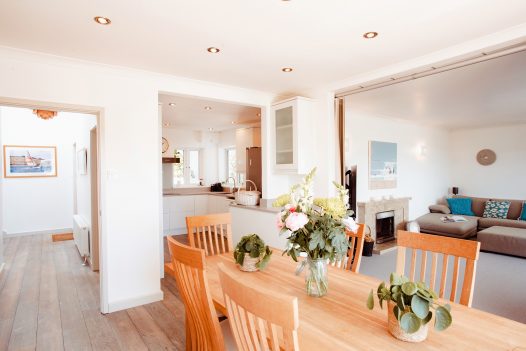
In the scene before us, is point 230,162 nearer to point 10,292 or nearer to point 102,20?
point 10,292

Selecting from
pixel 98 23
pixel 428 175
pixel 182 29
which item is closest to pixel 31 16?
pixel 98 23

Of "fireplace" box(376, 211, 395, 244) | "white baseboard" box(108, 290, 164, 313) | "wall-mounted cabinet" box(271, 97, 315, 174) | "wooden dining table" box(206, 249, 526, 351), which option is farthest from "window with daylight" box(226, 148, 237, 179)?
"wooden dining table" box(206, 249, 526, 351)

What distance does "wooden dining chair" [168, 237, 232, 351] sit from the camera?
1.36 meters

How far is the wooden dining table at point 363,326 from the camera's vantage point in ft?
3.46

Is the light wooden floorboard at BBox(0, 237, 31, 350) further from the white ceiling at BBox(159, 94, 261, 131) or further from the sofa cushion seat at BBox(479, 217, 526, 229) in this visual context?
the sofa cushion seat at BBox(479, 217, 526, 229)

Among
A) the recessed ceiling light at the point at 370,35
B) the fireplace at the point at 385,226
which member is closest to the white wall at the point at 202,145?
the fireplace at the point at 385,226

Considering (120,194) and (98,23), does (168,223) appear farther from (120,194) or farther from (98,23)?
(98,23)

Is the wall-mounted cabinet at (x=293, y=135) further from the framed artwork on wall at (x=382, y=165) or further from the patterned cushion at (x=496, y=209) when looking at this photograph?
the patterned cushion at (x=496, y=209)

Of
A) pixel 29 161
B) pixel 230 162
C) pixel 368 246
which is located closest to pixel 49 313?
pixel 368 246

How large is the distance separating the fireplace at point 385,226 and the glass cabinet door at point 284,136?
2721mm

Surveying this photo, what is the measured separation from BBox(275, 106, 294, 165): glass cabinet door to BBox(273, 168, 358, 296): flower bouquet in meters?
2.30

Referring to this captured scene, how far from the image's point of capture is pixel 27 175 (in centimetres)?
648

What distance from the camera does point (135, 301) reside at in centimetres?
305

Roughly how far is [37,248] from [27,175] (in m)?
1.99
